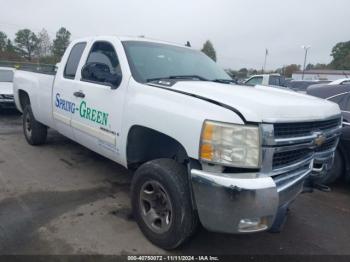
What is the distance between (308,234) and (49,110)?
3.99 meters

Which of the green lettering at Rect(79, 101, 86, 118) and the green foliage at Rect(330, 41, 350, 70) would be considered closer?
the green lettering at Rect(79, 101, 86, 118)

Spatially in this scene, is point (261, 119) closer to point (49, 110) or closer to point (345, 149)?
point (345, 149)

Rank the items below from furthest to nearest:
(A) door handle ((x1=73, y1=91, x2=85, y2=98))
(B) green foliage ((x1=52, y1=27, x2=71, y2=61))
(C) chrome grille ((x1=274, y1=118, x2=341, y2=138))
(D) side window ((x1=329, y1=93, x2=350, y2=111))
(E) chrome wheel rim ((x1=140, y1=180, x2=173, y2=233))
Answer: (B) green foliage ((x1=52, y1=27, x2=71, y2=61)), (D) side window ((x1=329, y1=93, x2=350, y2=111)), (A) door handle ((x1=73, y1=91, x2=85, y2=98)), (E) chrome wheel rim ((x1=140, y1=180, x2=173, y2=233)), (C) chrome grille ((x1=274, y1=118, x2=341, y2=138))

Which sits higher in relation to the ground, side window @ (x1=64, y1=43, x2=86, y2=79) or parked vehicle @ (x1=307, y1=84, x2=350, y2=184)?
side window @ (x1=64, y1=43, x2=86, y2=79)

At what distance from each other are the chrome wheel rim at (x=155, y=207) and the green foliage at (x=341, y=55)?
255 ft

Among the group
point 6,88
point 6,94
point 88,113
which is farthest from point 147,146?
point 6,88

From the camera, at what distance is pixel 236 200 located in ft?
7.90

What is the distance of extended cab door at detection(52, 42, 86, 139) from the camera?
4434mm

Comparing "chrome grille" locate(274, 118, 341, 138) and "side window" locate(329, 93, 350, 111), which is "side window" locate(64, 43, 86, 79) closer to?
"chrome grille" locate(274, 118, 341, 138)

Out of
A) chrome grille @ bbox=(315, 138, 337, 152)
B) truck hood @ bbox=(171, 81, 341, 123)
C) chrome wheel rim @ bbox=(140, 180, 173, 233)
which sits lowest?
chrome wheel rim @ bbox=(140, 180, 173, 233)

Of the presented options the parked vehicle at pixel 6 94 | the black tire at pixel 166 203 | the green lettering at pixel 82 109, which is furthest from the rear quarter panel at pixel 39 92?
the parked vehicle at pixel 6 94

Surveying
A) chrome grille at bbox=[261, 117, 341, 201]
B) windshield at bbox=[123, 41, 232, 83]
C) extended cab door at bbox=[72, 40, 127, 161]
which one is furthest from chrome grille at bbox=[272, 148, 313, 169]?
extended cab door at bbox=[72, 40, 127, 161]

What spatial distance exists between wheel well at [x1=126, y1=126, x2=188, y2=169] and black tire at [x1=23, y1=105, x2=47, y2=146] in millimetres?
3284

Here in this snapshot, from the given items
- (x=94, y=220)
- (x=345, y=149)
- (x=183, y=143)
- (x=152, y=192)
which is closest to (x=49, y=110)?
(x=94, y=220)
